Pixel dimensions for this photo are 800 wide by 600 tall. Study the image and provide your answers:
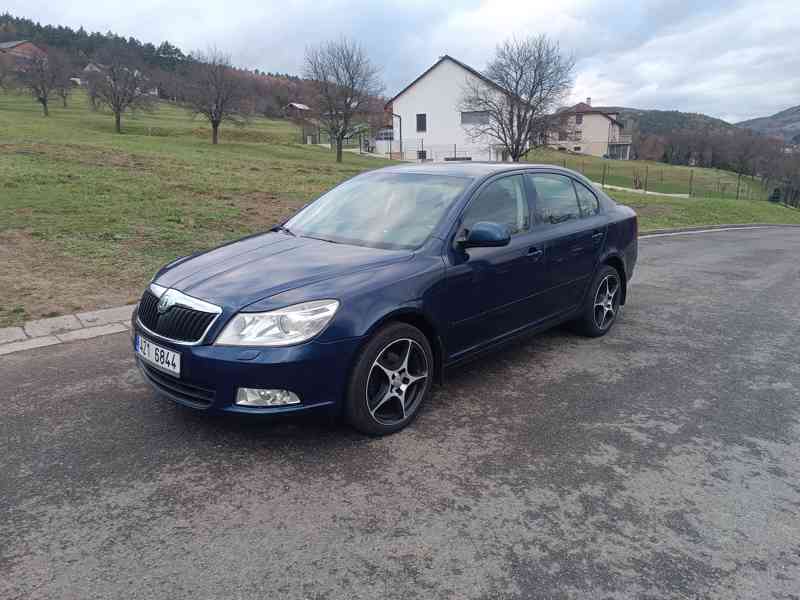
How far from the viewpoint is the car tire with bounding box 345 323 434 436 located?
340cm

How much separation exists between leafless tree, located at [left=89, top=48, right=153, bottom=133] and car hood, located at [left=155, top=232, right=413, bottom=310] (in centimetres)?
4211

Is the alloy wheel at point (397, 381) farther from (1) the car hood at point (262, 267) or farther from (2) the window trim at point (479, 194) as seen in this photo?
(2) the window trim at point (479, 194)

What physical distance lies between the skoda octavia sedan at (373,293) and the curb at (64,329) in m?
1.82

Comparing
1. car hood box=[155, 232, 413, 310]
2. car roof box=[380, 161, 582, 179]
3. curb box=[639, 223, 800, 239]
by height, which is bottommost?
curb box=[639, 223, 800, 239]

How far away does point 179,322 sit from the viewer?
337 cm

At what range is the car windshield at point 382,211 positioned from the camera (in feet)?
13.5

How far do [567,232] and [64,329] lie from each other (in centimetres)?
445

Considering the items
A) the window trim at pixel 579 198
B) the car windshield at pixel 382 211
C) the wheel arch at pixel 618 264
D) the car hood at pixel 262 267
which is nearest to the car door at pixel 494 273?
the car windshield at pixel 382 211

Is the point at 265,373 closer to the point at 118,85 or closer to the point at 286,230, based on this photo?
the point at 286,230

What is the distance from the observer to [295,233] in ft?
14.8

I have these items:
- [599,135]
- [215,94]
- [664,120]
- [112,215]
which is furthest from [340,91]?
[664,120]

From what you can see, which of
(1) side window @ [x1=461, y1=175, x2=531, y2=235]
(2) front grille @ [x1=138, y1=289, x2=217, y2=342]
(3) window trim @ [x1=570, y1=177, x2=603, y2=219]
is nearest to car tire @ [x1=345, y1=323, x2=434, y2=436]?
(2) front grille @ [x1=138, y1=289, x2=217, y2=342]

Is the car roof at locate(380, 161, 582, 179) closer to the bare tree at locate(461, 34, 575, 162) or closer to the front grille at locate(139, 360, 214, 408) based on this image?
the front grille at locate(139, 360, 214, 408)

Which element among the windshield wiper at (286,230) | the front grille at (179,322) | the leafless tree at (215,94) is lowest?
the front grille at (179,322)
